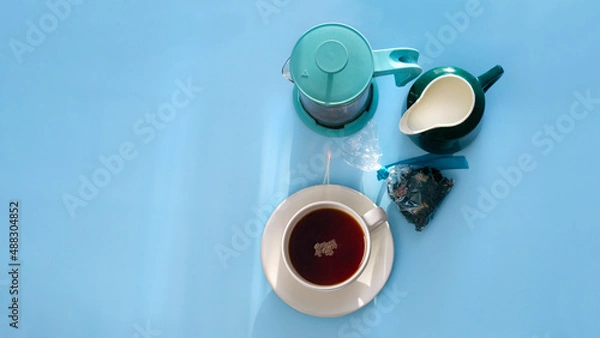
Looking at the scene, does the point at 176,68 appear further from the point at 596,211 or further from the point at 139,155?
the point at 596,211

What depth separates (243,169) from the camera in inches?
35.0

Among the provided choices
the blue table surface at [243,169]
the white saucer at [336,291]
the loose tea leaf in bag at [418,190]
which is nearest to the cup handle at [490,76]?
the blue table surface at [243,169]

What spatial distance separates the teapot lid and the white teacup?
18cm

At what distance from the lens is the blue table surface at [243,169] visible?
2.81 ft

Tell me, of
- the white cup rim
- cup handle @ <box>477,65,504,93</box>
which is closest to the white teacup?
the white cup rim

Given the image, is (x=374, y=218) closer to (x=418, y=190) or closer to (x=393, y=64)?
(x=418, y=190)

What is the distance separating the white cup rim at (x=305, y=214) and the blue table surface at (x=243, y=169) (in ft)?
0.27

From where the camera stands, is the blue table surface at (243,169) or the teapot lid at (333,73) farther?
the blue table surface at (243,169)

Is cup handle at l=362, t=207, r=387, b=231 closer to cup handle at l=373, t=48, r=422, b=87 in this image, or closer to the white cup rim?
the white cup rim

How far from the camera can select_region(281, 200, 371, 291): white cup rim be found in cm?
77

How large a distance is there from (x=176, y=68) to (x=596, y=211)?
Answer: 0.78 m

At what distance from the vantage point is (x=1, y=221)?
0.94 metres

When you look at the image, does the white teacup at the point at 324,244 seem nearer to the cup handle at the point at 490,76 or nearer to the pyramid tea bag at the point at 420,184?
the pyramid tea bag at the point at 420,184

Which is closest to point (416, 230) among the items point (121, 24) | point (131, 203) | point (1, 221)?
point (131, 203)
